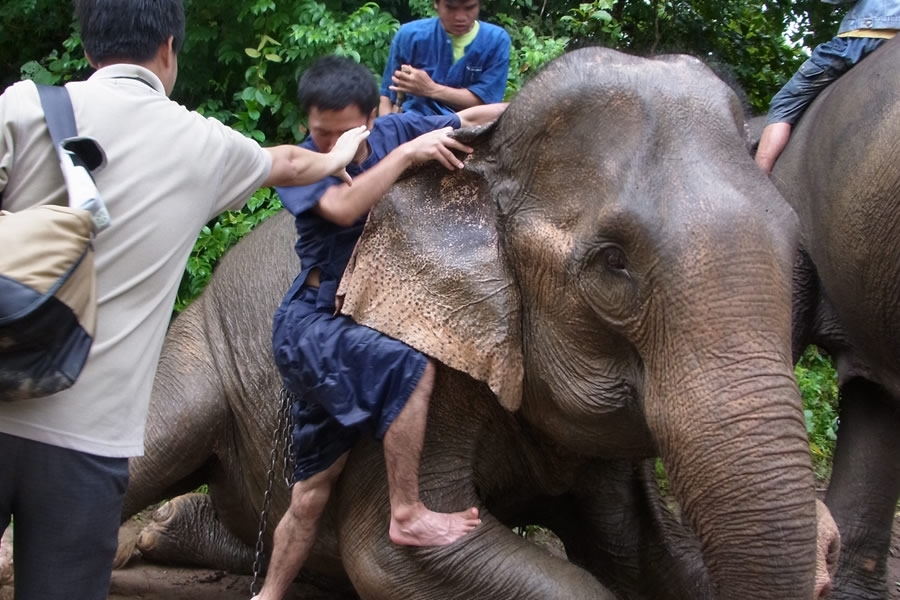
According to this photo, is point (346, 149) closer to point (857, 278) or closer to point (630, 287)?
point (630, 287)

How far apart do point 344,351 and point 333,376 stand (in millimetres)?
87

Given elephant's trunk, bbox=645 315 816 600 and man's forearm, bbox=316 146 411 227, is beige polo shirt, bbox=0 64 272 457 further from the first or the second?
elephant's trunk, bbox=645 315 816 600

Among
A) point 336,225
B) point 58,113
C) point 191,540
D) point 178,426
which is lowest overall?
point 191,540

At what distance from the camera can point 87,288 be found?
104 inches

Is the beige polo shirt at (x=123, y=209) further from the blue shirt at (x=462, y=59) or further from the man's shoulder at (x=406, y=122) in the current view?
the blue shirt at (x=462, y=59)

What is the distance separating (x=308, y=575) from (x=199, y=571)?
95 cm

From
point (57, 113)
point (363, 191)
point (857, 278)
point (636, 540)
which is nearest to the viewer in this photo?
point (57, 113)

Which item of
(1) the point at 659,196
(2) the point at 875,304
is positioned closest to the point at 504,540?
(1) the point at 659,196

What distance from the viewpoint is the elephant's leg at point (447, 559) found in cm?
371

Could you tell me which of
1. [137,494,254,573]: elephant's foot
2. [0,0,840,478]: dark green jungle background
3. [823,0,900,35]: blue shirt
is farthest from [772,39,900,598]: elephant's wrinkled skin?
[137,494,254,573]: elephant's foot

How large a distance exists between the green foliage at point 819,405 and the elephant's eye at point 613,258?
3555mm

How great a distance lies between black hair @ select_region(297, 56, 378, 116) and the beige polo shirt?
3.15 feet

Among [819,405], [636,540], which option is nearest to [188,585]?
[636,540]

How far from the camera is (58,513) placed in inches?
112
